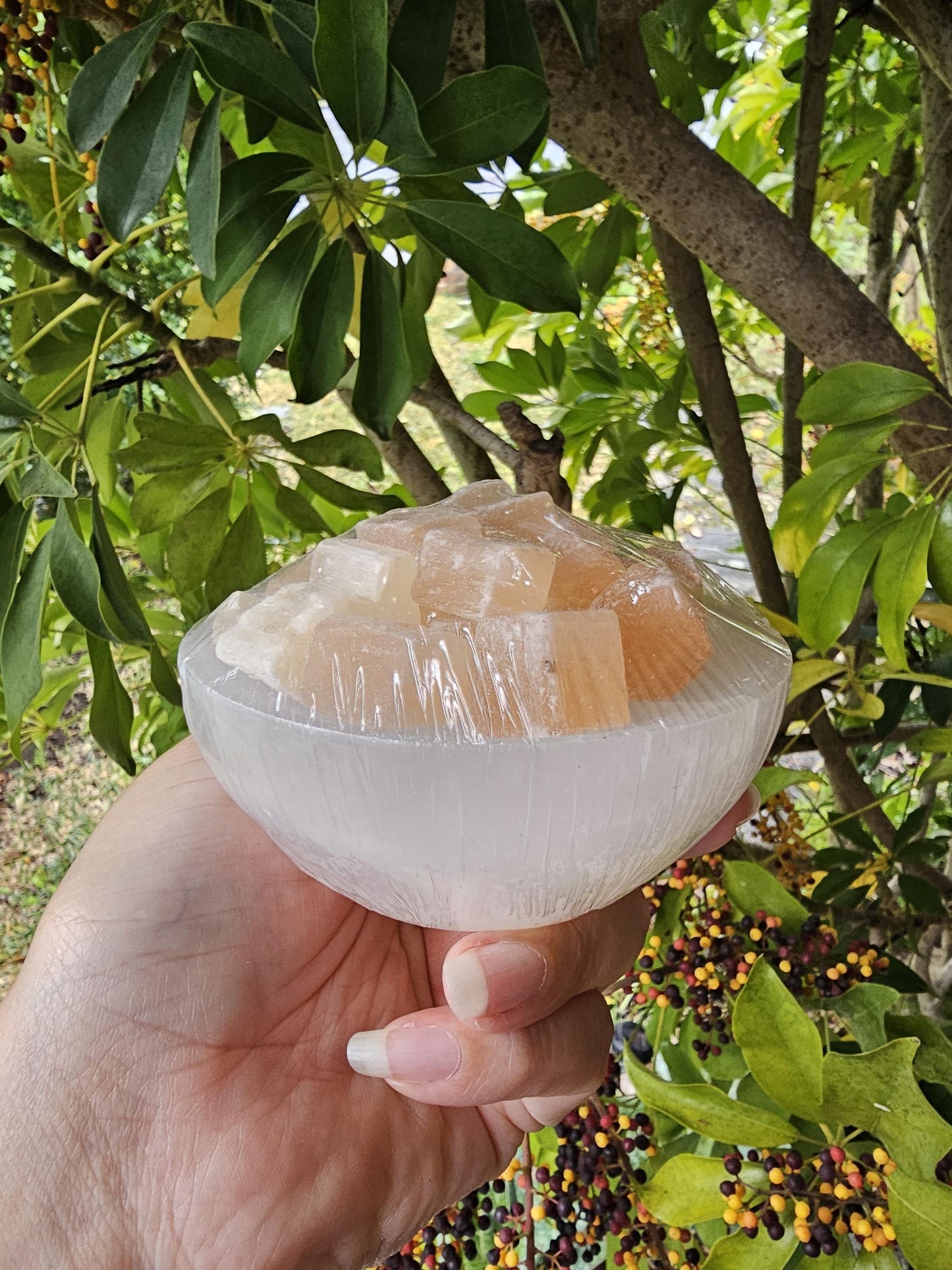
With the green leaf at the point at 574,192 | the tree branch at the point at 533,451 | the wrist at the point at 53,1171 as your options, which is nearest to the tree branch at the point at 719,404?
the green leaf at the point at 574,192

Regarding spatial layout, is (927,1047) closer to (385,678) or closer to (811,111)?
(385,678)

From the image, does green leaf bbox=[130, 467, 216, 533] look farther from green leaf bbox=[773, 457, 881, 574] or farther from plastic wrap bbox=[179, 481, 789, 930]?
green leaf bbox=[773, 457, 881, 574]

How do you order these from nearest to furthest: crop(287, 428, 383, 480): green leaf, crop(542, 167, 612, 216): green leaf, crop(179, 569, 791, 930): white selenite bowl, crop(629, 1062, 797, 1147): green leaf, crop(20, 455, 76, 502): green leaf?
crop(179, 569, 791, 930): white selenite bowl
crop(20, 455, 76, 502): green leaf
crop(629, 1062, 797, 1147): green leaf
crop(287, 428, 383, 480): green leaf
crop(542, 167, 612, 216): green leaf

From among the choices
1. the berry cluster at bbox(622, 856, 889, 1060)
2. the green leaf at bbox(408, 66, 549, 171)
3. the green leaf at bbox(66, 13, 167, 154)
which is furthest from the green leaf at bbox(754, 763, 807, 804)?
the green leaf at bbox(66, 13, 167, 154)

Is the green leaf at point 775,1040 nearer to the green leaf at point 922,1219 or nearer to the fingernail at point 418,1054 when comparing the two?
the green leaf at point 922,1219

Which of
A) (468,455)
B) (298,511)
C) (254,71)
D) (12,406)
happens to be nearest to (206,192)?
(254,71)
